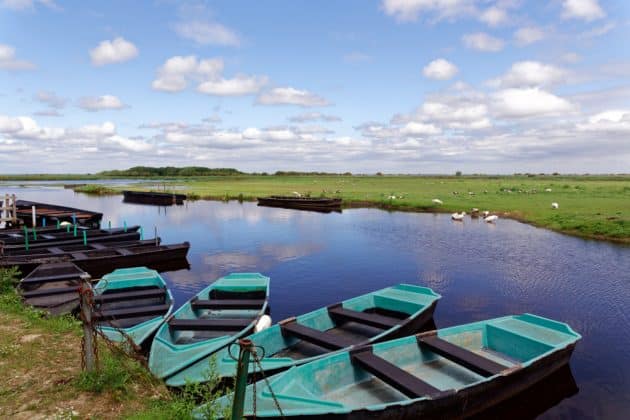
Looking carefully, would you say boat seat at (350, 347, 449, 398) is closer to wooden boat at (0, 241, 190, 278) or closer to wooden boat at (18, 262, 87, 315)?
wooden boat at (18, 262, 87, 315)

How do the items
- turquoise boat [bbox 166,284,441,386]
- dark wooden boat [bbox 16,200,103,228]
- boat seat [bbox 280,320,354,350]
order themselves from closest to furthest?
turquoise boat [bbox 166,284,441,386] → boat seat [bbox 280,320,354,350] → dark wooden boat [bbox 16,200,103,228]

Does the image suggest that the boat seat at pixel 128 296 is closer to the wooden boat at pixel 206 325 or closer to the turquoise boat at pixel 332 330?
the wooden boat at pixel 206 325

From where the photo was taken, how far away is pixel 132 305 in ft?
51.1

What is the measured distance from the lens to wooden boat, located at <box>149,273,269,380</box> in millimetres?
9852

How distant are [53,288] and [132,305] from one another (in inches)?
133

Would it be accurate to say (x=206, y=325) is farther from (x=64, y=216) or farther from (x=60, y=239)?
(x=64, y=216)

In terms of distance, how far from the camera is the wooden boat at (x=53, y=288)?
46.5 ft

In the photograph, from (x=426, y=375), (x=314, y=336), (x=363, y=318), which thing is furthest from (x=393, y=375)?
(x=363, y=318)

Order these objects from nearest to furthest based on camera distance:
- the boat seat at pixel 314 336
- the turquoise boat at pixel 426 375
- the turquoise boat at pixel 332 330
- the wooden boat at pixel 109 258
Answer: the turquoise boat at pixel 426 375
the turquoise boat at pixel 332 330
the boat seat at pixel 314 336
the wooden boat at pixel 109 258

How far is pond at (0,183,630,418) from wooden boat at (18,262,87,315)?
183 inches

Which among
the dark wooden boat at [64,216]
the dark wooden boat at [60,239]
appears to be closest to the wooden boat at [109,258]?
the dark wooden boat at [60,239]

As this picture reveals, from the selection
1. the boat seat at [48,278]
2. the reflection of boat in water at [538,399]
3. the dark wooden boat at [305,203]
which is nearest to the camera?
the reflection of boat in water at [538,399]

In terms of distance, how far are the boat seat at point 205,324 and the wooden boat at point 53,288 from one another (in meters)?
3.34

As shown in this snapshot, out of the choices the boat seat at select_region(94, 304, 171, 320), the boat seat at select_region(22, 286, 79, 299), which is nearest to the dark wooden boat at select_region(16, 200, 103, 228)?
the boat seat at select_region(22, 286, 79, 299)
